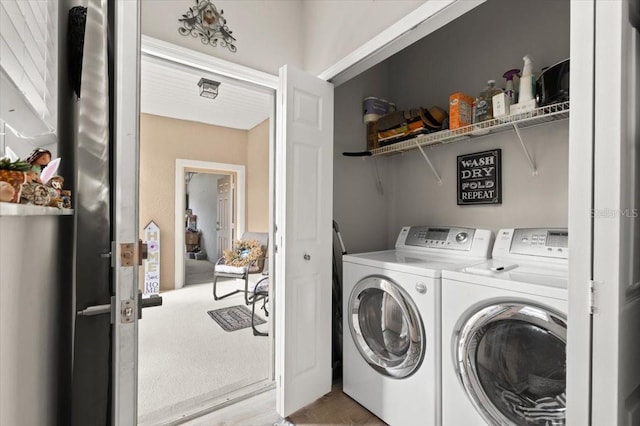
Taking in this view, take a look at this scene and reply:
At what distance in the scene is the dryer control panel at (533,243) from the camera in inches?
59.7

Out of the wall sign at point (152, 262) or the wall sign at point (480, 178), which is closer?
the wall sign at point (480, 178)

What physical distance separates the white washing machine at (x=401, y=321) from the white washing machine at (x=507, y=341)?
9 centimetres

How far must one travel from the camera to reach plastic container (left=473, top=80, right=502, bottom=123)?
177 centimetres

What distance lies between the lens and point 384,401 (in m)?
1.77

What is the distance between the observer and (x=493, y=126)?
5.70ft

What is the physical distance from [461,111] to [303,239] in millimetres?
1240

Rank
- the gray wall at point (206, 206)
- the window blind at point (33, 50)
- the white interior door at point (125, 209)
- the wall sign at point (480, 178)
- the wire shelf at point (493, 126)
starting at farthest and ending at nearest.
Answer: the gray wall at point (206, 206) < the wall sign at point (480, 178) < the wire shelf at point (493, 126) < the white interior door at point (125, 209) < the window blind at point (33, 50)

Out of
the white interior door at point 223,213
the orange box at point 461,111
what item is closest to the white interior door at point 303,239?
the orange box at point 461,111

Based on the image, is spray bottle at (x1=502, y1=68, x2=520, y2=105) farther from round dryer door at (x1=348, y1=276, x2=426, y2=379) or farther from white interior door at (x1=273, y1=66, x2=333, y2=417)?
round dryer door at (x1=348, y1=276, x2=426, y2=379)

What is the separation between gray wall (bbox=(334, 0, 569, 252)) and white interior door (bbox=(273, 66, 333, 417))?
45cm

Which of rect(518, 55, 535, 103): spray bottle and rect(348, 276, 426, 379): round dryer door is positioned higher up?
rect(518, 55, 535, 103): spray bottle

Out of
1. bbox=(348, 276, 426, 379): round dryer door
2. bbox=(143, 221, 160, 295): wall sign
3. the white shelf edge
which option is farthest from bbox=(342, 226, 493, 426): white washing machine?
bbox=(143, 221, 160, 295): wall sign

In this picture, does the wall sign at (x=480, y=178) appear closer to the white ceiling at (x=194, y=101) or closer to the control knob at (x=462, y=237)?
the control knob at (x=462, y=237)

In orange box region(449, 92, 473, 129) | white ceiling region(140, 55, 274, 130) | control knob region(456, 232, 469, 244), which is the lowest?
control knob region(456, 232, 469, 244)
